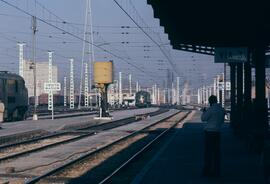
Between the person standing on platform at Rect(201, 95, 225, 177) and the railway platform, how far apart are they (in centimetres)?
27

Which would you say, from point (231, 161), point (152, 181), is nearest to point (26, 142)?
point (231, 161)

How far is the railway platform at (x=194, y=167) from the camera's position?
12645 millimetres

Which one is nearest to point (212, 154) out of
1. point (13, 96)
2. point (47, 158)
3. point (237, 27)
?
point (47, 158)

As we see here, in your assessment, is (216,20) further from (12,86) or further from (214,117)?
(12,86)

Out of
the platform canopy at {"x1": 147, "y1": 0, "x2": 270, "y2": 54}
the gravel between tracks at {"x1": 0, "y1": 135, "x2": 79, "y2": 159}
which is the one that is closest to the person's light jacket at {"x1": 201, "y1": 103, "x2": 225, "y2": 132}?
the platform canopy at {"x1": 147, "y1": 0, "x2": 270, "y2": 54}

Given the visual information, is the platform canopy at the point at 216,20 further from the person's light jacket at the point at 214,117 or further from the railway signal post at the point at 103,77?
the railway signal post at the point at 103,77

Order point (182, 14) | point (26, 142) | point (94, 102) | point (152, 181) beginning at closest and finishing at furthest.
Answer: point (152, 181)
point (182, 14)
point (26, 142)
point (94, 102)

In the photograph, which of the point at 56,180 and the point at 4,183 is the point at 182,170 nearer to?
the point at 56,180

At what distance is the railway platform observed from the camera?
12.6 m

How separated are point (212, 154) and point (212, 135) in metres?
0.47

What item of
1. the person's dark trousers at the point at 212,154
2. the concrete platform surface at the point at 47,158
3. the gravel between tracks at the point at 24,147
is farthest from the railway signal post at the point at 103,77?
the person's dark trousers at the point at 212,154

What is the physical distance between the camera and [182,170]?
47.2 feet

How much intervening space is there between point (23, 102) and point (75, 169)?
3041 centimetres

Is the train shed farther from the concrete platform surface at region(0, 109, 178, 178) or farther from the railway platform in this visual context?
the concrete platform surface at region(0, 109, 178, 178)
